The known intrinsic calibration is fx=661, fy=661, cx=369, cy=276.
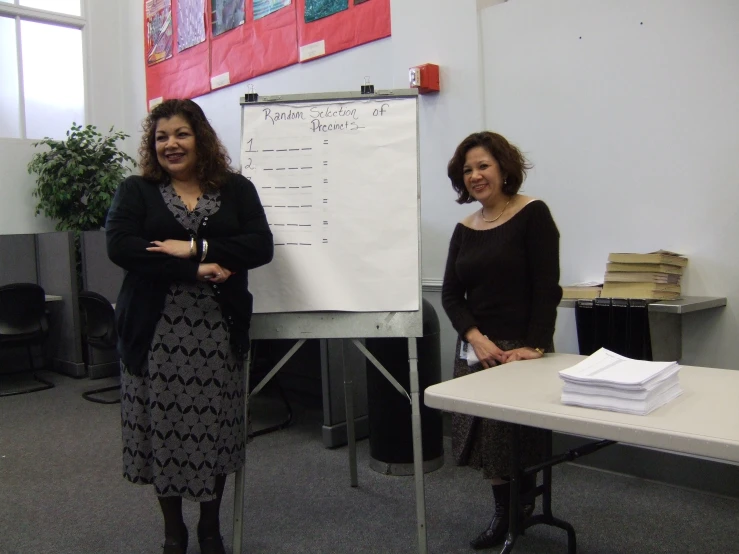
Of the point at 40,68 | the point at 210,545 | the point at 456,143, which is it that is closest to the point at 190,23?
the point at 40,68

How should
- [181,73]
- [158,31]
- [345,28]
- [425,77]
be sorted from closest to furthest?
[425,77]
[345,28]
[181,73]
[158,31]

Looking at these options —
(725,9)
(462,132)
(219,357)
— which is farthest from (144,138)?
(725,9)

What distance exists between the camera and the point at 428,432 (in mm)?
3039

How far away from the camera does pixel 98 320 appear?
15.7ft

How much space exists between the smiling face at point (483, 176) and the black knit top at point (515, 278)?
114 millimetres

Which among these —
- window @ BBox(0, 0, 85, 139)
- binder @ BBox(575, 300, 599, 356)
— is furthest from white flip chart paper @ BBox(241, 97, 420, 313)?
window @ BBox(0, 0, 85, 139)

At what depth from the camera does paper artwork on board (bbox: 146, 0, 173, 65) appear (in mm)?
5566

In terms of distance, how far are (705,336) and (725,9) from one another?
124 cm

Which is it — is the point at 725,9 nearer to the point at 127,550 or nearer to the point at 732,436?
the point at 732,436

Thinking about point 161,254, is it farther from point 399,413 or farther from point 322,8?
point 322,8

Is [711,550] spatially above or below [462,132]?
below

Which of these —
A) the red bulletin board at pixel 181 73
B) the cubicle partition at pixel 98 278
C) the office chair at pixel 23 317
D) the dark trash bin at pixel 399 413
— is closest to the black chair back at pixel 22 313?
the office chair at pixel 23 317

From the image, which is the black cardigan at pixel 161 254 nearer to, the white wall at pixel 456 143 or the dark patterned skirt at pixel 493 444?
the dark patterned skirt at pixel 493 444

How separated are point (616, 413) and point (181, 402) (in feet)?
4.03
